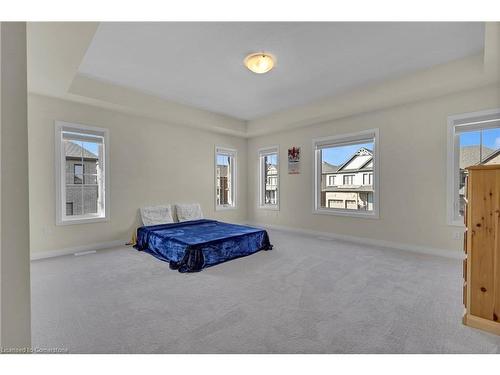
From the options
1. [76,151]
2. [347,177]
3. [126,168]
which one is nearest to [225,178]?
[126,168]

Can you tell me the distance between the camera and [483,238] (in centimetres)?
195

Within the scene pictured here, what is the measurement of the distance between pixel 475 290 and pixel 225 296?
2.16m

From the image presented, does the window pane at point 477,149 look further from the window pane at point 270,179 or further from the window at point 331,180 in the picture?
the window pane at point 270,179

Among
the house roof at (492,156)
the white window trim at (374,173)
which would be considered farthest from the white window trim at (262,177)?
the house roof at (492,156)

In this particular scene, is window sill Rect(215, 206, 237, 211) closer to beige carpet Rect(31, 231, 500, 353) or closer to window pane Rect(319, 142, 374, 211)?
window pane Rect(319, 142, 374, 211)

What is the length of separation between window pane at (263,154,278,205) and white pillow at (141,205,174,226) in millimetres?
2725

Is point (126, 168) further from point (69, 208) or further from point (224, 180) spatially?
point (224, 180)

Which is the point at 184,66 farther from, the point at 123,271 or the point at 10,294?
the point at 10,294

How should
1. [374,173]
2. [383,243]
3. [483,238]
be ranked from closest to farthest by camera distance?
[483,238], [383,243], [374,173]

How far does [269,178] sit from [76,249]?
179 inches

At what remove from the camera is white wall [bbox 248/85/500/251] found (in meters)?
3.90

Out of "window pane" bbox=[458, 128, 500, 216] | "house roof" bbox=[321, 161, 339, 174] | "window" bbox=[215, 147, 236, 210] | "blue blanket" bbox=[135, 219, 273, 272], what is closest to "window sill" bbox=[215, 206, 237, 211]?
"window" bbox=[215, 147, 236, 210]

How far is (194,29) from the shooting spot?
105 inches

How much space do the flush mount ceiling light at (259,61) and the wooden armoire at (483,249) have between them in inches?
96.1
